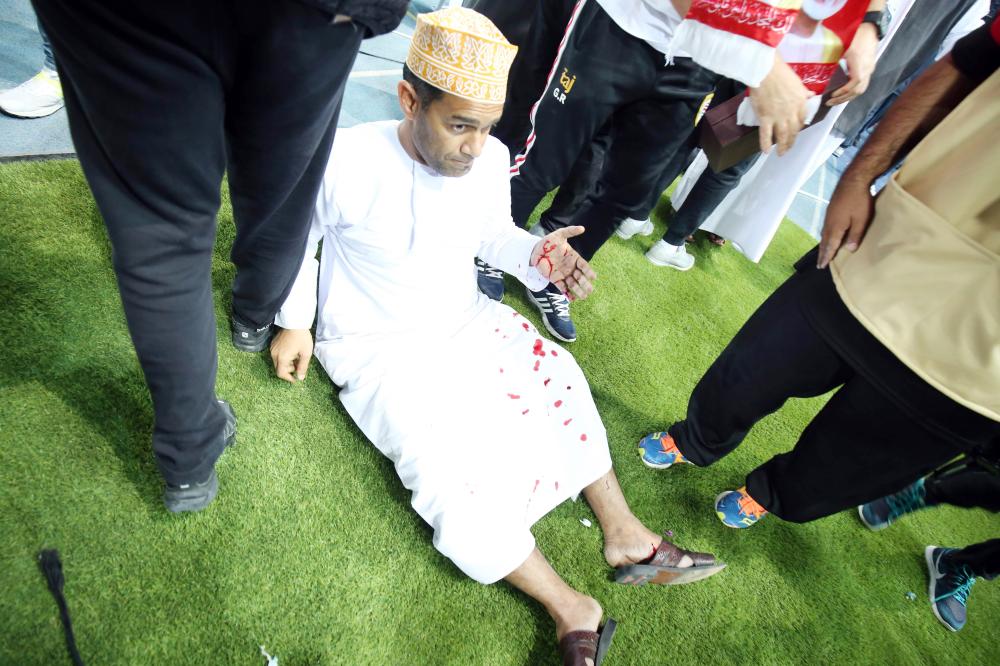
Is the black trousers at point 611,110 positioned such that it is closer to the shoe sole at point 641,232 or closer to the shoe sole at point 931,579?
the shoe sole at point 641,232

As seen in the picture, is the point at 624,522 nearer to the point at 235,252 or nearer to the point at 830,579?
the point at 830,579

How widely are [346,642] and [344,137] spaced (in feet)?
3.88

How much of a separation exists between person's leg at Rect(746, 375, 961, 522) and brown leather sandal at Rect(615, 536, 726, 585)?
301 millimetres

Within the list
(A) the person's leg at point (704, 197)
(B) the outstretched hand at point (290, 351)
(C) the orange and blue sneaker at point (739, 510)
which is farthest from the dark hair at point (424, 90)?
(A) the person's leg at point (704, 197)

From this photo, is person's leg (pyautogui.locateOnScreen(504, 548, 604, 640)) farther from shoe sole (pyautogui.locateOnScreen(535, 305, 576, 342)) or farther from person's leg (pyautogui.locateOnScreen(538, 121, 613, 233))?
person's leg (pyautogui.locateOnScreen(538, 121, 613, 233))

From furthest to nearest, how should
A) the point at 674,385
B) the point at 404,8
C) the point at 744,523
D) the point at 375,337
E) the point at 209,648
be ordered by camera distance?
the point at 674,385
the point at 744,523
the point at 375,337
the point at 209,648
the point at 404,8

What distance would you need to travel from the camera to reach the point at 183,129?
70cm

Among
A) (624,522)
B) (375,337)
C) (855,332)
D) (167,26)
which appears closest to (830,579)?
(624,522)

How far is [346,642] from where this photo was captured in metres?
1.19

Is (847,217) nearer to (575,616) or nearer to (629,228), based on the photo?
(575,616)

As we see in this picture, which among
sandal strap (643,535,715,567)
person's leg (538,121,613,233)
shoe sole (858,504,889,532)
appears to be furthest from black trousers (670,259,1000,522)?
person's leg (538,121,613,233)

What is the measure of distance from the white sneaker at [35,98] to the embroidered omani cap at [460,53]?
5.57 feet

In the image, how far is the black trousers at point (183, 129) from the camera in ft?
2.08

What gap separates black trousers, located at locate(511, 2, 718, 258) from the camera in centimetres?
160
